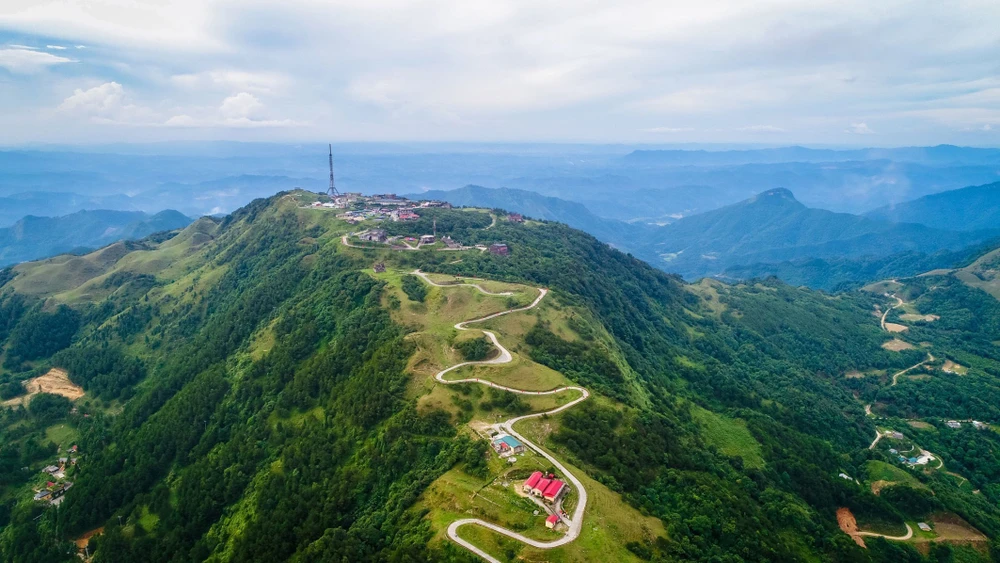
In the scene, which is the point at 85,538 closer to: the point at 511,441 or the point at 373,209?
the point at 511,441

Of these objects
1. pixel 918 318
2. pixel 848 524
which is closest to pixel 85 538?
pixel 848 524

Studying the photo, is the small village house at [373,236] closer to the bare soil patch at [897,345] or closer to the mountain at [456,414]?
the mountain at [456,414]

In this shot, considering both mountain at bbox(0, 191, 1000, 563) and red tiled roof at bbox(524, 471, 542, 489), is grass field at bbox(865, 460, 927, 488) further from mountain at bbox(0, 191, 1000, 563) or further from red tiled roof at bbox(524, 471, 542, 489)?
red tiled roof at bbox(524, 471, 542, 489)

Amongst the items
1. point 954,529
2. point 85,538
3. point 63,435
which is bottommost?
A: point 85,538

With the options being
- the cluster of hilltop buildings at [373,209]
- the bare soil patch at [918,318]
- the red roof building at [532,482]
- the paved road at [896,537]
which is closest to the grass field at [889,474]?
the paved road at [896,537]

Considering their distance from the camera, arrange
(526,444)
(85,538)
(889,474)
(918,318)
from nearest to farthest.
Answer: (526,444)
(85,538)
(889,474)
(918,318)

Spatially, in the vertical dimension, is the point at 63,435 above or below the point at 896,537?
below

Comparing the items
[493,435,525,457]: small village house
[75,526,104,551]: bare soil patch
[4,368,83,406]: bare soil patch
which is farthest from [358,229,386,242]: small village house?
[493,435,525,457]: small village house

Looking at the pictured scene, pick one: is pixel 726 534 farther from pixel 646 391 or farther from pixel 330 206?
pixel 330 206
